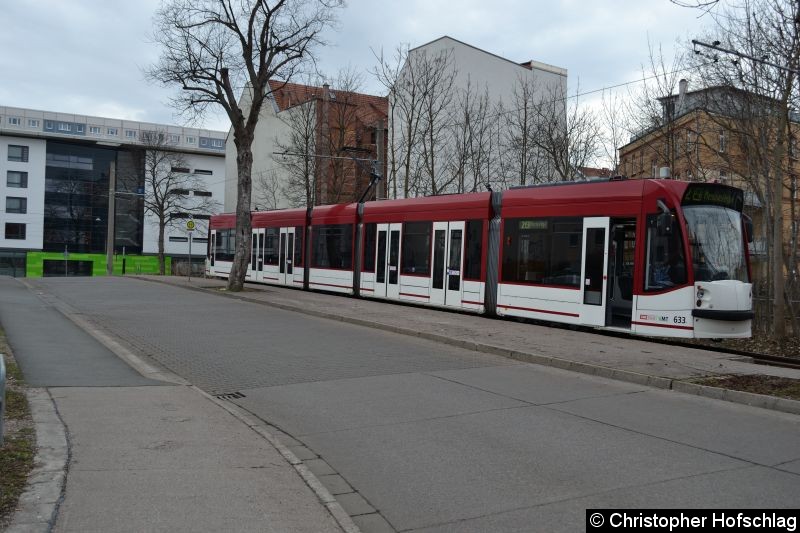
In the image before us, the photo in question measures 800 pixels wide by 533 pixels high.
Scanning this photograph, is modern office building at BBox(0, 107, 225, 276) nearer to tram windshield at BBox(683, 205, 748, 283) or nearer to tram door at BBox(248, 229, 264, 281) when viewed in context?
tram door at BBox(248, 229, 264, 281)

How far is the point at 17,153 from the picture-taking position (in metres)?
78.9

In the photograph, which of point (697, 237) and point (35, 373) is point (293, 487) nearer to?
point (35, 373)

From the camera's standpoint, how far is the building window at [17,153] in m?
78.5

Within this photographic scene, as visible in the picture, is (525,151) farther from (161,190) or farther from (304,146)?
(161,190)

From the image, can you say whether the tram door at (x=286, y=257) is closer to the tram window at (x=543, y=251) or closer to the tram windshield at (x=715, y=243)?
the tram window at (x=543, y=251)

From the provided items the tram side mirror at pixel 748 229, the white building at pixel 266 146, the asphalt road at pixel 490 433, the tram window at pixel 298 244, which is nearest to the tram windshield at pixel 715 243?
the tram side mirror at pixel 748 229

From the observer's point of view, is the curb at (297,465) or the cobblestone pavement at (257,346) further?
the cobblestone pavement at (257,346)

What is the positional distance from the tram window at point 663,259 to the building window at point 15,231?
7918cm

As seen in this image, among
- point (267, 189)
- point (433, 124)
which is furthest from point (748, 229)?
point (267, 189)

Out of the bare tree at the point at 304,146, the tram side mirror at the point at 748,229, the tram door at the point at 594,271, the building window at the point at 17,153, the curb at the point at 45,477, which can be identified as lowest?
the curb at the point at 45,477

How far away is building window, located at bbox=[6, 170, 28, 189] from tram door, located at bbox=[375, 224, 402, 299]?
7035 cm

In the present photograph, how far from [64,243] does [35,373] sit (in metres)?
78.0

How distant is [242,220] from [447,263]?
37.0 ft

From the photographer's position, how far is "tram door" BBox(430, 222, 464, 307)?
1917 cm
